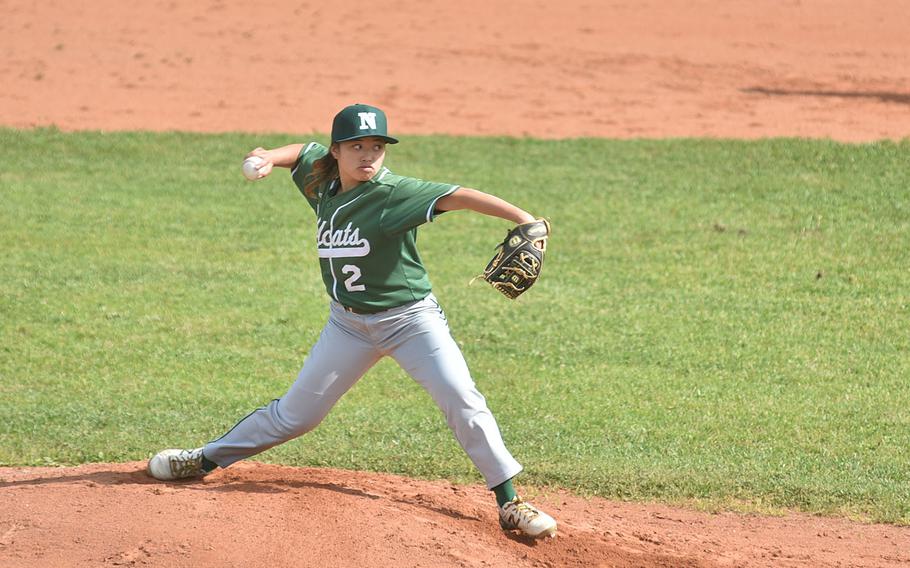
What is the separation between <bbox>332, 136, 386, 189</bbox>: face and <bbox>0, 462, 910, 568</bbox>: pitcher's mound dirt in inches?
58.9

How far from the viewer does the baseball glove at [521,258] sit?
4.90m

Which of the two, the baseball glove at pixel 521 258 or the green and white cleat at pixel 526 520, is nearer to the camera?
the baseball glove at pixel 521 258

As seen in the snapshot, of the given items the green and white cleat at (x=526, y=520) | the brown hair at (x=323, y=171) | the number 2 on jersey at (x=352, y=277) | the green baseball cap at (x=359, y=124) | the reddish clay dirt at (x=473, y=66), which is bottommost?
the green and white cleat at (x=526, y=520)

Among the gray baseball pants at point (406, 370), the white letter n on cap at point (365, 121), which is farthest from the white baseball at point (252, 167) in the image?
the gray baseball pants at point (406, 370)

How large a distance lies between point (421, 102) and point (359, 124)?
12.0m

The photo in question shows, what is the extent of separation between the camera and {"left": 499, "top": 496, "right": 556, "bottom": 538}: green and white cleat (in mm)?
5148

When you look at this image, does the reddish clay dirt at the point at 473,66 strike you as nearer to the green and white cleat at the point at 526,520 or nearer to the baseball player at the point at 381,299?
the baseball player at the point at 381,299

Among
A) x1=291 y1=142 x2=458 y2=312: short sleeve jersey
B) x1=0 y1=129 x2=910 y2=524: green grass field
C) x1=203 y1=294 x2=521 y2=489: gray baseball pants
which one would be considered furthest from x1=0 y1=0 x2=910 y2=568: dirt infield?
x1=291 y1=142 x2=458 y2=312: short sleeve jersey

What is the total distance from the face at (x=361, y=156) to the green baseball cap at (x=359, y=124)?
5cm

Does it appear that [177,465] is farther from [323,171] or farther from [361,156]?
[361,156]

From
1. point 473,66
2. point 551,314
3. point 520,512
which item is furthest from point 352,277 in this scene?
point 473,66

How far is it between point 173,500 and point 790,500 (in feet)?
10.6

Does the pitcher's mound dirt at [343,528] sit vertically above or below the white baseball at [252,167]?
below

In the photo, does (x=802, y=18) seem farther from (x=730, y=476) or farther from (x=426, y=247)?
(x=730, y=476)
